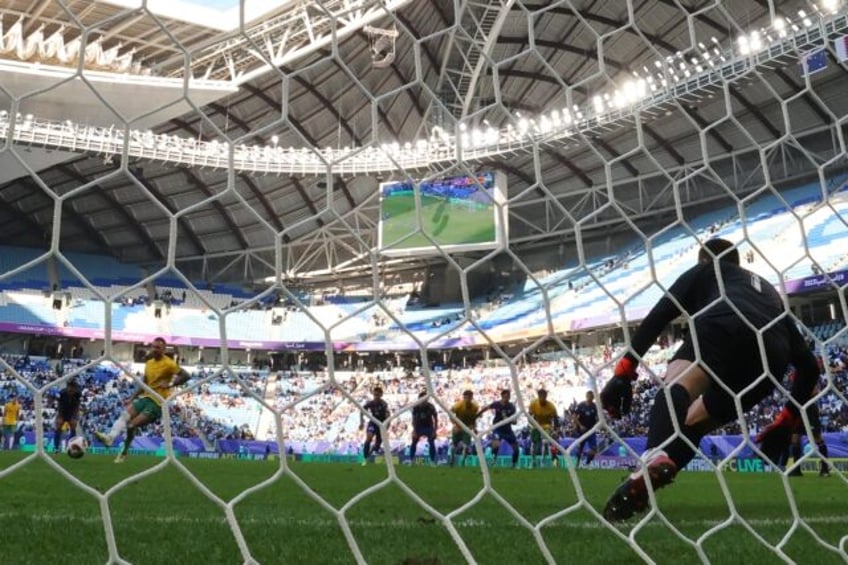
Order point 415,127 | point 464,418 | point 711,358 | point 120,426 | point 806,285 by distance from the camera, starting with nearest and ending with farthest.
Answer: point 711,358 → point 120,426 → point 464,418 → point 806,285 → point 415,127

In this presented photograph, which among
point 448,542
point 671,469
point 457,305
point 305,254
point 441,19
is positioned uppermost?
point 441,19

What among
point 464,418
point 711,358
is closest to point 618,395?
point 711,358

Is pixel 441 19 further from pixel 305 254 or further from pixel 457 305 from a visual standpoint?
pixel 305 254

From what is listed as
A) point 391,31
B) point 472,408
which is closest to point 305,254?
point 391,31

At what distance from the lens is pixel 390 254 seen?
5621mm

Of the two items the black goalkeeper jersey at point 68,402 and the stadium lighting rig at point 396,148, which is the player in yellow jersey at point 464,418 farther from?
the stadium lighting rig at point 396,148

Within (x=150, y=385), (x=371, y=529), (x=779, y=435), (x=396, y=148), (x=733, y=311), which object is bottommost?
(x=371, y=529)

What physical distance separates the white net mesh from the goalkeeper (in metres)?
0.18

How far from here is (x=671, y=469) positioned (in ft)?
8.26

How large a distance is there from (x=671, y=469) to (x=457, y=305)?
28.1 meters

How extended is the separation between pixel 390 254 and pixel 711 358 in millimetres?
3216

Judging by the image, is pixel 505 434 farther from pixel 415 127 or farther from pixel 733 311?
pixel 415 127

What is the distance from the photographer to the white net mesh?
9.32 feet

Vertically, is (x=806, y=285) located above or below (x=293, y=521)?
above
